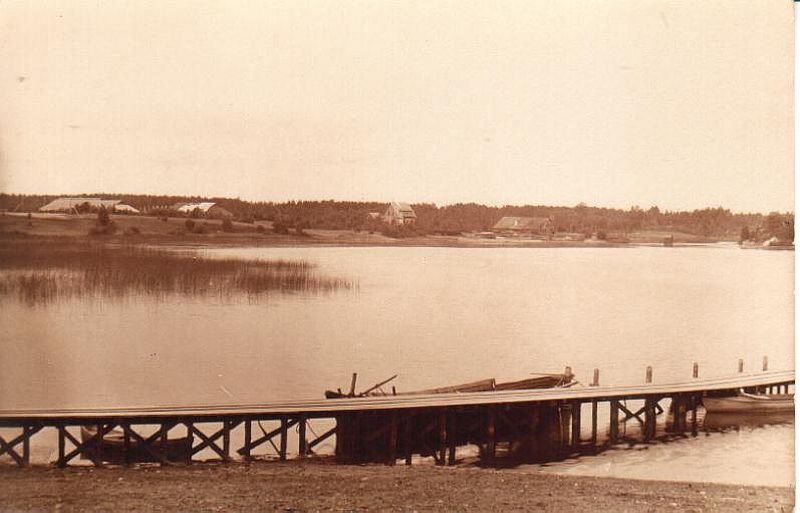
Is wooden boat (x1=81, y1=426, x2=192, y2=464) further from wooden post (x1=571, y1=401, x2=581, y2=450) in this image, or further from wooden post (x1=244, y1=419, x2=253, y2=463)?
wooden post (x1=571, y1=401, x2=581, y2=450)

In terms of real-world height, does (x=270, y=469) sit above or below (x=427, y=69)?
below

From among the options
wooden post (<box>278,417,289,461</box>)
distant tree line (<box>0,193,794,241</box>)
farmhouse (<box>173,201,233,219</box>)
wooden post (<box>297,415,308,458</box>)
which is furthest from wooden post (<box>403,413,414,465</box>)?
farmhouse (<box>173,201,233,219</box>)

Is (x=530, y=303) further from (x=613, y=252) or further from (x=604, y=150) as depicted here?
(x=604, y=150)

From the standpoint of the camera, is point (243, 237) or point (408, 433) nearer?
point (243, 237)

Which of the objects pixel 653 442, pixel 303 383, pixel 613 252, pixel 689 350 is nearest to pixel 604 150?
pixel 613 252

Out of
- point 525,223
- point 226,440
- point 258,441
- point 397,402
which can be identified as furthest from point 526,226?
point 226,440

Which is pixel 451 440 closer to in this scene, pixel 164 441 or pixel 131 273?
pixel 164 441

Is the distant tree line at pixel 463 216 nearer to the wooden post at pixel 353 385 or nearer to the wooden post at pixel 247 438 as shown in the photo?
the wooden post at pixel 353 385
